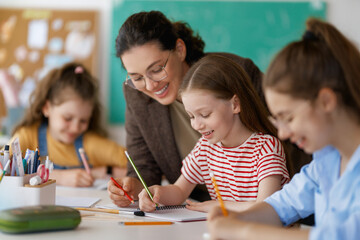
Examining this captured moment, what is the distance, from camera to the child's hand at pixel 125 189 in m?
1.42

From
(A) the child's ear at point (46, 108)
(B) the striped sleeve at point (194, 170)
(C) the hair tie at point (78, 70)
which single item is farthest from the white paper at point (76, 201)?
(C) the hair tie at point (78, 70)

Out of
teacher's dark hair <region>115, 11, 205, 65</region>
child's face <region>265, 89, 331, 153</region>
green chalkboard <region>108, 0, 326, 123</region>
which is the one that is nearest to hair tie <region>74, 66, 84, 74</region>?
teacher's dark hair <region>115, 11, 205, 65</region>

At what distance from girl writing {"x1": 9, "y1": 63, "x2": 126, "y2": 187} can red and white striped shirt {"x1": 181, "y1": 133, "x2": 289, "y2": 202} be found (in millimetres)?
785

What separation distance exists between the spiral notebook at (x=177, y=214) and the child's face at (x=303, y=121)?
16.3 inches

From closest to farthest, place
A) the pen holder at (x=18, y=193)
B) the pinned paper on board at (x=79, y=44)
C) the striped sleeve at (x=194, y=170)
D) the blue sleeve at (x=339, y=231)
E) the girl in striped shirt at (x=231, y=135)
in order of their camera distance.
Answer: the blue sleeve at (x=339, y=231), the pen holder at (x=18, y=193), the girl in striped shirt at (x=231, y=135), the striped sleeve at (x=194, y=170), the pinned paper on board at (x=79, y=44)

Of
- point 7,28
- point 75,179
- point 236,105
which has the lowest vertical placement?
point 75,179

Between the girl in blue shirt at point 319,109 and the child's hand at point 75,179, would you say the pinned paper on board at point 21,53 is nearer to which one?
the child's hand at point 75,179

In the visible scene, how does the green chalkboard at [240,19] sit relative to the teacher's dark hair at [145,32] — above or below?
above

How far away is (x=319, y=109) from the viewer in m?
0.92

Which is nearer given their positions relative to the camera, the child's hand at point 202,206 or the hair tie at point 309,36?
the hair tie at point 309,36

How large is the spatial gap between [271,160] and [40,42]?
334 centimetres

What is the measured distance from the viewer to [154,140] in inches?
73.8

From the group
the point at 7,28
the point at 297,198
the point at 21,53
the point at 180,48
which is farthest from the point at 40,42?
the point at 297,198

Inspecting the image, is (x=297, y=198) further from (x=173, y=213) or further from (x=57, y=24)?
(x=57, y=24)
